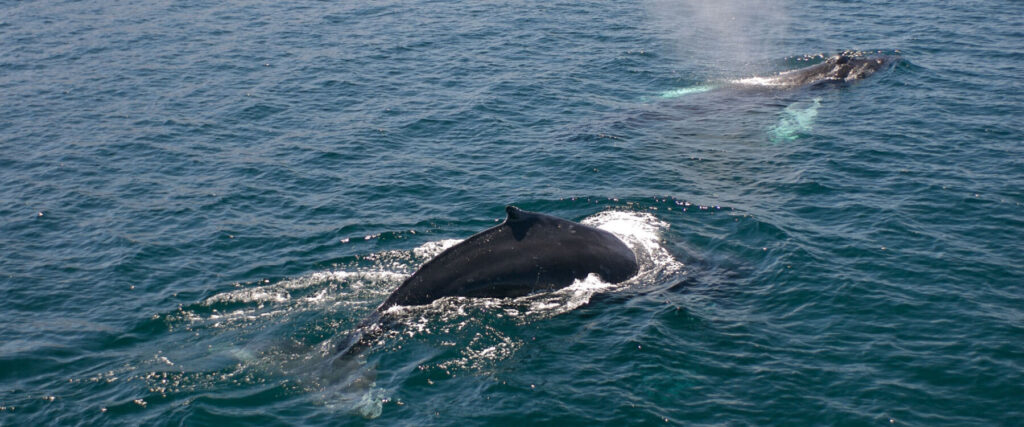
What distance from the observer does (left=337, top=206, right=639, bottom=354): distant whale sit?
72.8 feet

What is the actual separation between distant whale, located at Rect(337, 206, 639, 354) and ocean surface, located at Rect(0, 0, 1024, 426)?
0.45m

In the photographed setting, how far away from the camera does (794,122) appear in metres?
37.8

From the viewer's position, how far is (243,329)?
2294cm

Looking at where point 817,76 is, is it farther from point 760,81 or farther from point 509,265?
point 509,265

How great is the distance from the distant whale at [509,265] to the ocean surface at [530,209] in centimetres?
45

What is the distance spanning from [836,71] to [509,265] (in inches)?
1124

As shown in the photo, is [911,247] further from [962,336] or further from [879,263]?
[962,336]

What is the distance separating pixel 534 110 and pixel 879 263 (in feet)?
68.8

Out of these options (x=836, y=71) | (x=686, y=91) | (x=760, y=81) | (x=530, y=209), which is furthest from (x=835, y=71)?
(x=530, y=209)

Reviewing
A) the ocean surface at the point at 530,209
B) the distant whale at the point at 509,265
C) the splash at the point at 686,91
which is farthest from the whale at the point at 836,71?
the distant whale at the point at 509,265

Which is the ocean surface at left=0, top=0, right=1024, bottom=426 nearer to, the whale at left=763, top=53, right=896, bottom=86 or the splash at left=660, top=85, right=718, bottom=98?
the splash at left=660, top=85, right=718, bottom=98

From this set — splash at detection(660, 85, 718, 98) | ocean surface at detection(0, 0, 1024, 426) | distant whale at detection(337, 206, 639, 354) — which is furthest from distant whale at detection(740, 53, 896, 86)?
distant whale at detection(337, 206, 639, 354)

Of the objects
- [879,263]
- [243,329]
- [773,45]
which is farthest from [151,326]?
[773,45]

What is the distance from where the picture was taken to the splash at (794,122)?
36.2m
